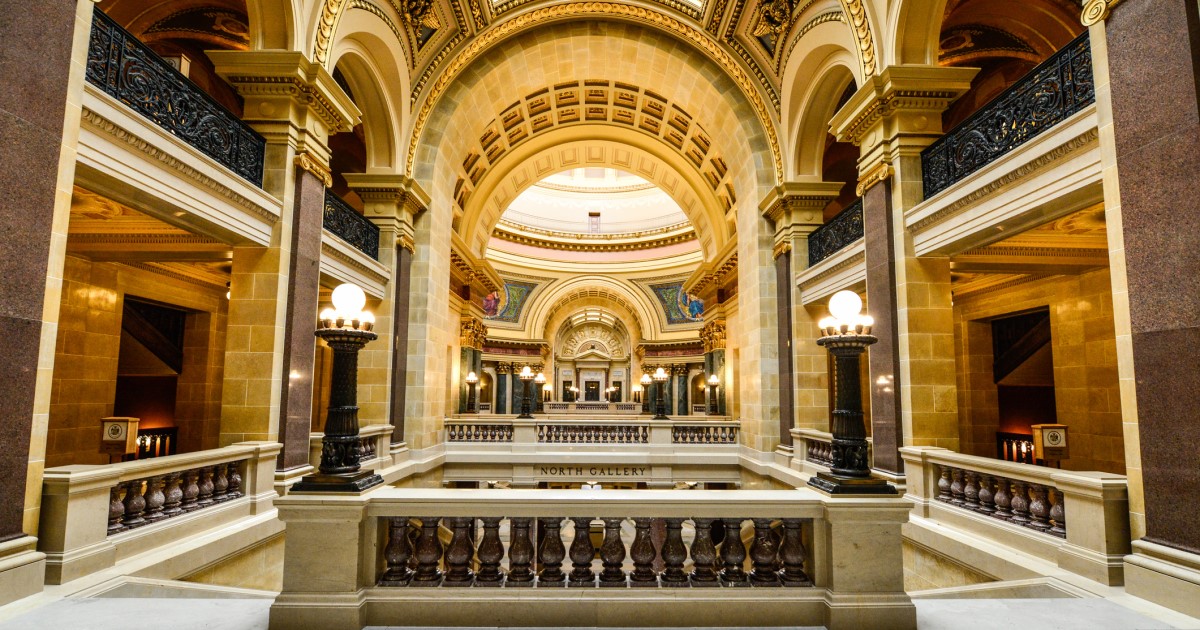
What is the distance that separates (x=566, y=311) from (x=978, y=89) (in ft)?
96.2

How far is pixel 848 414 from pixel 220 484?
268 inches

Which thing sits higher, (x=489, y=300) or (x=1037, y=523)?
(x=489, y=300)

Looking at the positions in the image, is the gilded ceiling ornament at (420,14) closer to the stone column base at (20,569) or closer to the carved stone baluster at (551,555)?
the stone column base at (20,569)

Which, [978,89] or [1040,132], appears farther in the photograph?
[978,89]

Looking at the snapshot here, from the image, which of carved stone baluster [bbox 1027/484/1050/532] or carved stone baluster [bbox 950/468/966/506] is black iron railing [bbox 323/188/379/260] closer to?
carved stone baluster [bbox 950/468/966/506]

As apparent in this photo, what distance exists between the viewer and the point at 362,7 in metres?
9.62

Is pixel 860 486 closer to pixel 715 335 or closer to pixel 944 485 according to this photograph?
pixel 944 485

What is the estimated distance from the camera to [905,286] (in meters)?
8.06

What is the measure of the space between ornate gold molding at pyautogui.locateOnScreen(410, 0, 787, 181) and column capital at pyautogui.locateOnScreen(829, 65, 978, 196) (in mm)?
4173

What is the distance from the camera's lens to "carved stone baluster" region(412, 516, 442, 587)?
3959 millimetres

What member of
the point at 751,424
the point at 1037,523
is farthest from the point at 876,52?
the point at 751,424

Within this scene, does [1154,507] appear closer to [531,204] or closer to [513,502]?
[513,502]

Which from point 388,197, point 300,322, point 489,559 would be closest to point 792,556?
point 489,559

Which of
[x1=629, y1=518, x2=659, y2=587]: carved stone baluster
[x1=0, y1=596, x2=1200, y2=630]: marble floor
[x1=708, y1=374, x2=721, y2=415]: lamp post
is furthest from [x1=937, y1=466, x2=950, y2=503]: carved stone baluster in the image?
[x1=708, y1=374, x2=721, y2=415]: lamp post
